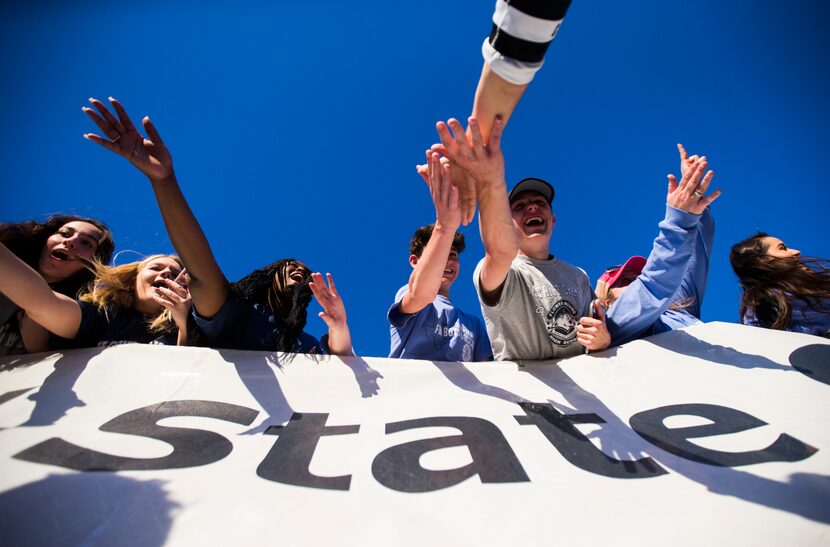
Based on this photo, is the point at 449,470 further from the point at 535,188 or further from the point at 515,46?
the point at 535,188

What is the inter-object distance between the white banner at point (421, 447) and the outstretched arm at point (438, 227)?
1.93ft

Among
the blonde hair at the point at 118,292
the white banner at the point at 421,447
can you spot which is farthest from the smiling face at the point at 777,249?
the blonde hair at the point at 118,292

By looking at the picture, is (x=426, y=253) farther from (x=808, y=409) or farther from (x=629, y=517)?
(x=808, y=409)

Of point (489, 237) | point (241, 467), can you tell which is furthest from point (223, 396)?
point (489, 237)

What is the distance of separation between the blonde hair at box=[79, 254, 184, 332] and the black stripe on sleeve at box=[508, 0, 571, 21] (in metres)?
2.63

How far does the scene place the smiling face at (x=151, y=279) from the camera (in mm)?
2498

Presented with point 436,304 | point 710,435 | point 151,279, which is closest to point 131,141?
point 151,279

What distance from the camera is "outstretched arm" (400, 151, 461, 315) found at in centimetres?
173

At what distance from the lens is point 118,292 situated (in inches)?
97.3

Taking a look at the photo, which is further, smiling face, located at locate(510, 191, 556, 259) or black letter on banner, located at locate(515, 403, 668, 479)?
smiling face, located at locate(510, 191, 556, 259)

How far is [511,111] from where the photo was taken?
1.50 meters

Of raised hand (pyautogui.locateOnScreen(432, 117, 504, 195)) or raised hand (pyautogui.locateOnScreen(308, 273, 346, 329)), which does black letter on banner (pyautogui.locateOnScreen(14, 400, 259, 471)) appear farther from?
raised hand (pyautogui.locateOnScreen(432, 117, 504, 195))

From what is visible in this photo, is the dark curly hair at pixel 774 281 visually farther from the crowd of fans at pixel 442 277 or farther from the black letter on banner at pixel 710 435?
the black letter on banner at pixel 710 435

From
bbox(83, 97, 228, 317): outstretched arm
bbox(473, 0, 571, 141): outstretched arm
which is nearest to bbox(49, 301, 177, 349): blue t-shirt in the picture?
bbox(83, 97, 228, 317): outstretched arm
